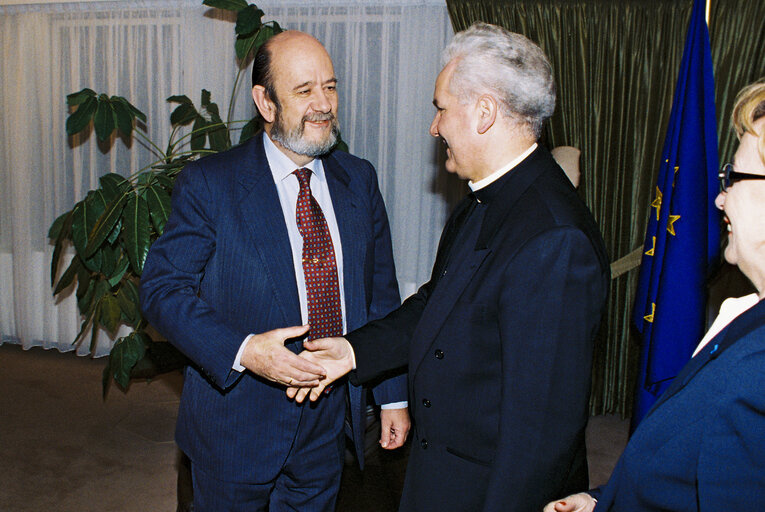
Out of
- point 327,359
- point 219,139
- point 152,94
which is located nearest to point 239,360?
point 327,359

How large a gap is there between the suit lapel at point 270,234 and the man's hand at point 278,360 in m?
0.13

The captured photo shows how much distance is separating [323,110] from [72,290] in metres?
3.90

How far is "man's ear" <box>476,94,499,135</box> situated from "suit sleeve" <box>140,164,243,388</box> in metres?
0.77

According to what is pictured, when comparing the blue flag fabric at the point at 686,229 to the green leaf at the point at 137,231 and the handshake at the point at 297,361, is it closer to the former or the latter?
the handshake at the point at 297,361

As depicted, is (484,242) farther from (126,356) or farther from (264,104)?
(126,356)

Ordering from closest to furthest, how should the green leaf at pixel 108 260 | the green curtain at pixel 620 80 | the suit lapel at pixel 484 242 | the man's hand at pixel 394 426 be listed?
the suit lapel at pixel 484 242
the man's hand at pixel 394 426
the green leaf at pixel 108 260
the green curtain at pixel 620 80

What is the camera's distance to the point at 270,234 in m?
1.83

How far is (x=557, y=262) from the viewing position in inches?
50.4

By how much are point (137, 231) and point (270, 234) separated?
144 cm

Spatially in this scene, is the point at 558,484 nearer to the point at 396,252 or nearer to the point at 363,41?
the point at 396,252

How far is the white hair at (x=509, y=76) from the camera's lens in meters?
1.44

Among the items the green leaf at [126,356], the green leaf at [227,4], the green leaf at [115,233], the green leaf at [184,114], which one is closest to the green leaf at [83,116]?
the green leaf at [184,114]

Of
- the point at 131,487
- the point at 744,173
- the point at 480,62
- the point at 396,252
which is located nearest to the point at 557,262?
the point at 744,173

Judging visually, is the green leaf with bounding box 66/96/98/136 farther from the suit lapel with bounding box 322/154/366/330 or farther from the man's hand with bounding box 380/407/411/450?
the man's hand with bounding box 380/407/411/450
